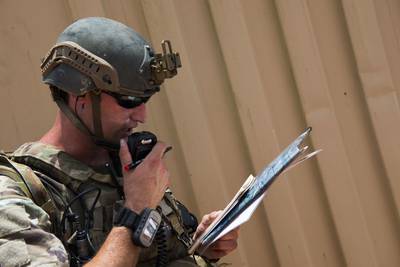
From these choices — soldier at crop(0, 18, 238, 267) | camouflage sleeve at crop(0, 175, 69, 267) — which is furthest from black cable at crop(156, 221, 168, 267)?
camouflage sleeve at crop(0, 175, 69, 267)

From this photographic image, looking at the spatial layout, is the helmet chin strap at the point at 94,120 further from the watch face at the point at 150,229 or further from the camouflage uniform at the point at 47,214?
the watch face at the point at 150,229

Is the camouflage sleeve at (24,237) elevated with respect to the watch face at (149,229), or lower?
elevated

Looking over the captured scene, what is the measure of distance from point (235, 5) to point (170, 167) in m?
0.68

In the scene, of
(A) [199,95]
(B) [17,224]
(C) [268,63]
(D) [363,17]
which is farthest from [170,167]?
(B) [17,224]

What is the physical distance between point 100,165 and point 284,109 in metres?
0.97

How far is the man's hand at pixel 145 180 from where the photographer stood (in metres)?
1.67

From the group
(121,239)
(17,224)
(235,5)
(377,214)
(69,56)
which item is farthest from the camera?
(377,214)

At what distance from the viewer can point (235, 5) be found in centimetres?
253

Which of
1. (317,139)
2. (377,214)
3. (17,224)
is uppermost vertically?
(17,224)

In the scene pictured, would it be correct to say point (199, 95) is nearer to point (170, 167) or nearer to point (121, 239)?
point (170, 167)

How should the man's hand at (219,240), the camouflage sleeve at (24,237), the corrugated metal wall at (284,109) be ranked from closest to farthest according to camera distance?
the camouflage sleeve at (24,237) → the man's hand at (219,240) → the corrugated metal wall at (284,109)

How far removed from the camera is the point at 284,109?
2611 mm

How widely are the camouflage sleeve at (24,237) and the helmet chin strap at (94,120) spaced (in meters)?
0.36

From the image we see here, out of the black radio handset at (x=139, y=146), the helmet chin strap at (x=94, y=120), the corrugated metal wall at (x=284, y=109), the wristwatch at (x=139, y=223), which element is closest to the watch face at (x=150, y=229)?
the wristwatch at (x=139, y=223)
